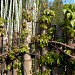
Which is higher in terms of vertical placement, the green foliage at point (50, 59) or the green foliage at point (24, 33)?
the green foliage at point (24, 33)

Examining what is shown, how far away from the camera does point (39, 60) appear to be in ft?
12.5

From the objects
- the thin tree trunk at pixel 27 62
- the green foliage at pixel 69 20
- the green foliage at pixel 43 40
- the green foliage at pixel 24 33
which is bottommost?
Result: the thin tree trunk at pixel 27 62

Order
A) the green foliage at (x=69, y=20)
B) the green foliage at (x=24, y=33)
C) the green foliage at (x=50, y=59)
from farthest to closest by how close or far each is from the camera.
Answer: the green foliage at (x=24, y=33) < the green foliage at (x=50, y=59) < the green foliage at (x=69, y=20)

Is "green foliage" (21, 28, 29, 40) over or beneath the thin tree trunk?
over

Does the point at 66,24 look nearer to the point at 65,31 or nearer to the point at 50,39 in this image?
the point at 65,31

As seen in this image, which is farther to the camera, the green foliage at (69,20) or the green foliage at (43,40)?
the green foliage at (43,40)

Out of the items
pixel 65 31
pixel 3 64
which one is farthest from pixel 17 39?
pixel 65 31

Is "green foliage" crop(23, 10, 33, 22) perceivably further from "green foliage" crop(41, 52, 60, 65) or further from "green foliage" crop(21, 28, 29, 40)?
"green foliage" crop(41, 52, 60, 65)

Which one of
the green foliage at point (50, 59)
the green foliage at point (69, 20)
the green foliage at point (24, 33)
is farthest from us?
the green foliage at point (24, 33)

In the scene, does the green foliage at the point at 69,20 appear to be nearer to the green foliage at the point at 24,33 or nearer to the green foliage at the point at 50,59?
the green foliage at the point at 50,59

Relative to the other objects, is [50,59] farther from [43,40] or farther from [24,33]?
[24,33]

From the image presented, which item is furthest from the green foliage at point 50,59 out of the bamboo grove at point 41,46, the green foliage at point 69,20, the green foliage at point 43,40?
the green foliage at point 69,20

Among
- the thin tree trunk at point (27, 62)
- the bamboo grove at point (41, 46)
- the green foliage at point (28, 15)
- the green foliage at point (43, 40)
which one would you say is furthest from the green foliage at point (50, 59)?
the green foliage at point (28, 15)

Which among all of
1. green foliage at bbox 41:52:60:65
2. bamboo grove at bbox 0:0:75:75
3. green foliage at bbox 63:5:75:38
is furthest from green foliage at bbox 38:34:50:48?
green foliage at bbox 63:5:75:38
